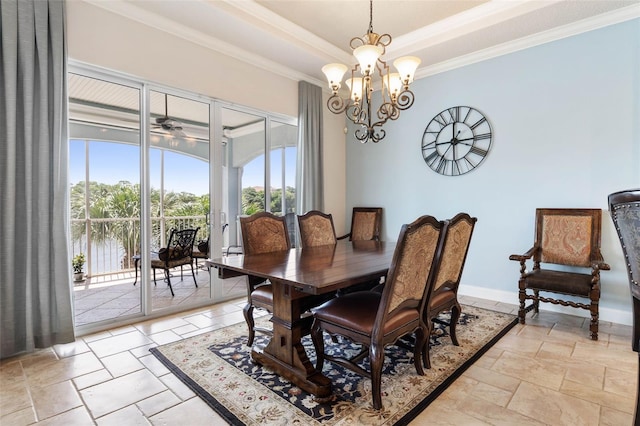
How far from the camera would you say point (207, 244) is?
3.76 meters

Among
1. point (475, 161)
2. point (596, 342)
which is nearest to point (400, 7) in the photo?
point (475, 161)

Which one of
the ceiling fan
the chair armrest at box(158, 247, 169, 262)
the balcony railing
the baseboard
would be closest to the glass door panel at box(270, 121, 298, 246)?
the ceiling fan

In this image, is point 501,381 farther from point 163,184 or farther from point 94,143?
point 94,143

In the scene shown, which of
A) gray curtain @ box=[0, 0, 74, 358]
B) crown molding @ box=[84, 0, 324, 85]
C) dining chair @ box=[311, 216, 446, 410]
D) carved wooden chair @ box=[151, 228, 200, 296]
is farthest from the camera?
carved wooden chair @ box=[151, 228, 200, 296]

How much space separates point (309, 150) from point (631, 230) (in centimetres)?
371

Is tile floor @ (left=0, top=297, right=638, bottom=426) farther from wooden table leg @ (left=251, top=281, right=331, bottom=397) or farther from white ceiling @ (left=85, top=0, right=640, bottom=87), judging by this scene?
white ceiling @ (left=85, top=0, right=640, bottom=87)

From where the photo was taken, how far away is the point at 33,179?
2430 mm

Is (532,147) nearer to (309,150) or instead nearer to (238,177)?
(309,150)

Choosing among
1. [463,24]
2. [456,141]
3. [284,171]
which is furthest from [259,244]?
[463,24]

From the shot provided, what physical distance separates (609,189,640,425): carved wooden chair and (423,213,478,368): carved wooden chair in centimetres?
81

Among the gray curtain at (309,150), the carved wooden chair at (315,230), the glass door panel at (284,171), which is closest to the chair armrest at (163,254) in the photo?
the glass door panel at (284,171)

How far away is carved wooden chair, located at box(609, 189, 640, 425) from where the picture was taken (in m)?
1.21

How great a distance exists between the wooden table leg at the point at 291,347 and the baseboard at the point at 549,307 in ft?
8.86

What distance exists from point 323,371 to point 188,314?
1802mm
